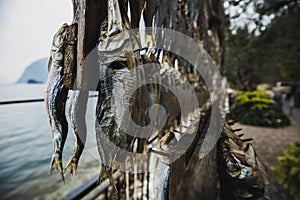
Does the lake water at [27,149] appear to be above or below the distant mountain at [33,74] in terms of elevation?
below

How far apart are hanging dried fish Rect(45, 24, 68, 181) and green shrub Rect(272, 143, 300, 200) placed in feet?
6.29

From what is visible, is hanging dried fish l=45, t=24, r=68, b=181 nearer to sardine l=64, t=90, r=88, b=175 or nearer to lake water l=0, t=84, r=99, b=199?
sardine l=64, t=90, r=88, b=175

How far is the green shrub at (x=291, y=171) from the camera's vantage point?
5.25 feet

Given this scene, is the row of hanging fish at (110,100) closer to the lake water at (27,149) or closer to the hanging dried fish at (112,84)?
the hanging dried fish at (112,84)

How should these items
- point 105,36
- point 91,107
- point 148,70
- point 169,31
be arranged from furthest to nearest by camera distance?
point 169,31 → point 91,107 → point 148,70 → point 105,36

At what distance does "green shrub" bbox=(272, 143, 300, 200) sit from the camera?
160 cm

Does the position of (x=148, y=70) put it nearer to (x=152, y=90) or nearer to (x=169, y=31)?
(x=152, y=90)

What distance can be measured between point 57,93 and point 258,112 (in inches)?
212

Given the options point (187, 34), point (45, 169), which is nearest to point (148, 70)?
point (187, 34)

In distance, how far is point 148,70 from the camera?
0.42 meters

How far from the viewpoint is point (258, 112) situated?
4.79 m

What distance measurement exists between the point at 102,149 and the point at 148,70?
0.65 ft

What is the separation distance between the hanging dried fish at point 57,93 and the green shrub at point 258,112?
4974 mm

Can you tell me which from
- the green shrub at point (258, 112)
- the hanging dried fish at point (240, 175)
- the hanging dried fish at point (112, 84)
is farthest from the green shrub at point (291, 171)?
the green shrub at point (258, 112)
